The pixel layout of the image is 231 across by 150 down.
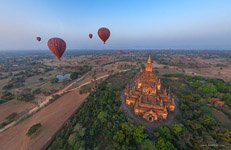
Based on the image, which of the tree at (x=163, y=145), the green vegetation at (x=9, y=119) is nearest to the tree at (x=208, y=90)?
the tree at (x=163, y=145)

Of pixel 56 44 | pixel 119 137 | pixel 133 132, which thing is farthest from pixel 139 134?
pixel 56 44

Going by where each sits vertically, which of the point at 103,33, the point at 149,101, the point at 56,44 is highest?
the point at 103,33

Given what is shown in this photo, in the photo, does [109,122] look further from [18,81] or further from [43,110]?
[18,81]

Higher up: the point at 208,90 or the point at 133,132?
the point at 208,90

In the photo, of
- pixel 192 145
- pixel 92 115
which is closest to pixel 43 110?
pixel 92 115

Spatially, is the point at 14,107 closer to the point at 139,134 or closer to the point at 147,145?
the point at 139,134

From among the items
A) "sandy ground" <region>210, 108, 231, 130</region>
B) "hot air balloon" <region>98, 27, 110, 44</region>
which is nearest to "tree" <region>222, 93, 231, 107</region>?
"sandy ground" <region>210, 108, 231, 130</region>

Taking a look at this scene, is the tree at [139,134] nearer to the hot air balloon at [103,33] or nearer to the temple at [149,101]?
the temple at [149,101]
